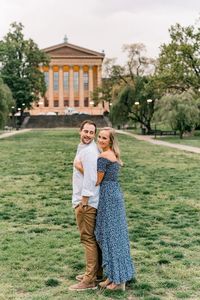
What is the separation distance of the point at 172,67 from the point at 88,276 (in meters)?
40.3

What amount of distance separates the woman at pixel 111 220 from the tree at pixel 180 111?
34.8m

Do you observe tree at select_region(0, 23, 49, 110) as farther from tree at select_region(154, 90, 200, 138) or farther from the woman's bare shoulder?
the woman's bare shoulder

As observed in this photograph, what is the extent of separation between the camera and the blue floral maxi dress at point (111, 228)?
17.1 feet

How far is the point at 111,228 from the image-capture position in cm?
523

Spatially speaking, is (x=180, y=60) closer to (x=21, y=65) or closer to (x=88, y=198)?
(x=21, y=65)

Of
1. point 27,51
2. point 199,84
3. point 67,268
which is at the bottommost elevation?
point 67,268

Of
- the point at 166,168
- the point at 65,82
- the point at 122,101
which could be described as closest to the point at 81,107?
the point at 65,82

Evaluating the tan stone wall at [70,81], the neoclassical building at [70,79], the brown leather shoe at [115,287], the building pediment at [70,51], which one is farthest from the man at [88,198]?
the building pediment at [70,51]

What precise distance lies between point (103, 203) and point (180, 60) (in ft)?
132

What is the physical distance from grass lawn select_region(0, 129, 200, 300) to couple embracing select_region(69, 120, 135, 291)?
0.82 ft

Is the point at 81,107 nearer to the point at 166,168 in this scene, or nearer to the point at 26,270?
the point at 166,168

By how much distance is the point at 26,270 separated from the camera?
6.04 m

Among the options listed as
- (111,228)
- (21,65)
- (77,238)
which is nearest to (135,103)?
(21,65)

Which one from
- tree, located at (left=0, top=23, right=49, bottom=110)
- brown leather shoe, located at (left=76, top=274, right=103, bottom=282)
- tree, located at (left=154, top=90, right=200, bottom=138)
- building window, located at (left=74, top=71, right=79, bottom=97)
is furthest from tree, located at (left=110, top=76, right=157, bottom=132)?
building window, located at (left=74, top=71, right=79, bottom=97)
